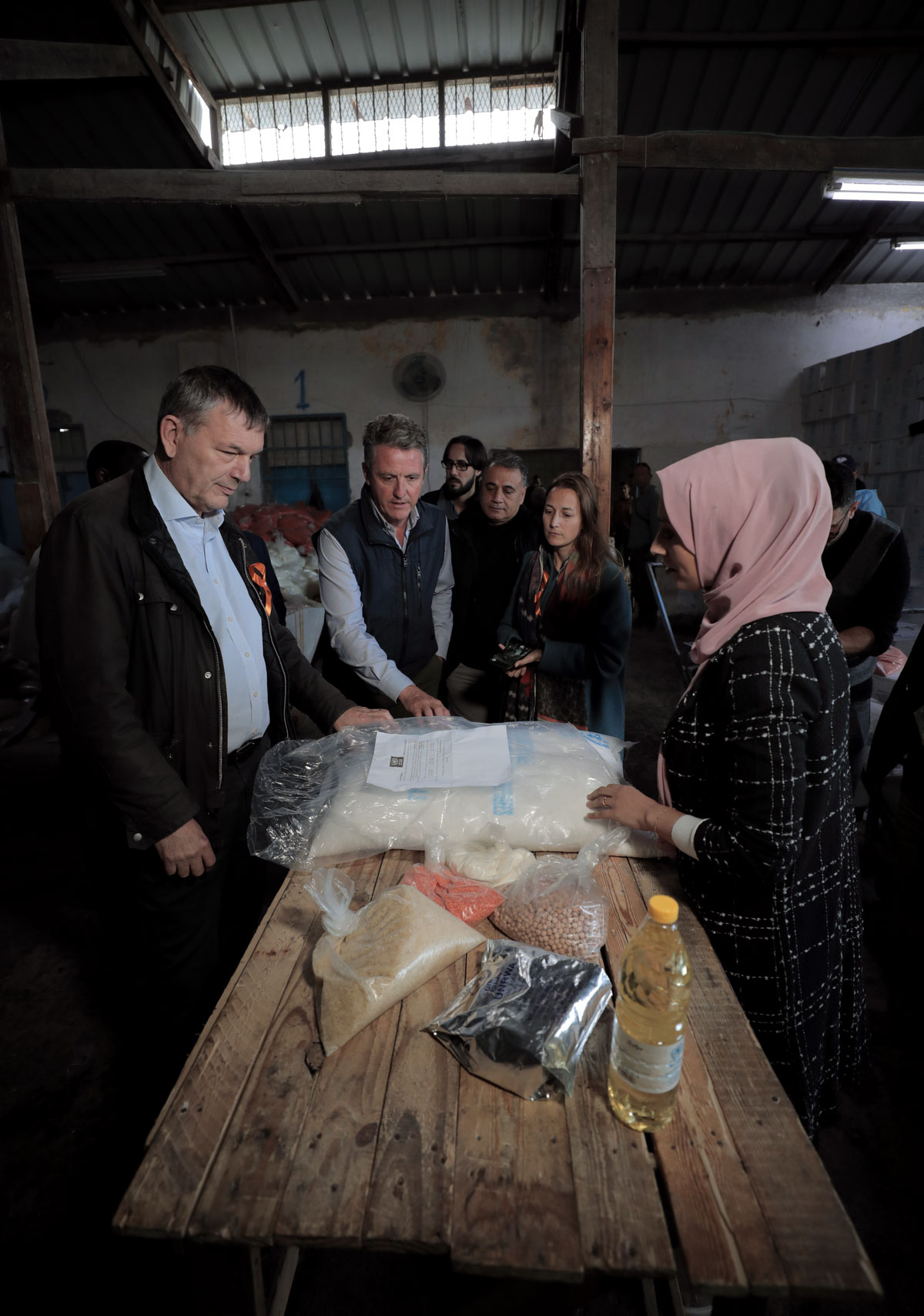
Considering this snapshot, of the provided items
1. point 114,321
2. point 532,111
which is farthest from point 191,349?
point 532,111

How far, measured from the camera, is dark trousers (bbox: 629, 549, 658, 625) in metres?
7.59

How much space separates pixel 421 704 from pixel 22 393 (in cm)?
381

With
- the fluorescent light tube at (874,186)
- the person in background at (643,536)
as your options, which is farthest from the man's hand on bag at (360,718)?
the person in background at (643,536)

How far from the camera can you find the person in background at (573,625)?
2264mm

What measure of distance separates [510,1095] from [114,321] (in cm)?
991

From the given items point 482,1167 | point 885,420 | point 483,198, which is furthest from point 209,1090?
point 885,420

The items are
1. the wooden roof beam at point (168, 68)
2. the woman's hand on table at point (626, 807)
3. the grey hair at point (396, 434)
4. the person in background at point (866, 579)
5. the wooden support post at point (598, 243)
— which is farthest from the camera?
the wooden roof beam at point (168, 68)

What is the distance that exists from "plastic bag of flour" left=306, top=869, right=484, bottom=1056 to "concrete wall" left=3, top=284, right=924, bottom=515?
7497 millimetres

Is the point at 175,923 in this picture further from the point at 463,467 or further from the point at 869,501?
the point at 869,501

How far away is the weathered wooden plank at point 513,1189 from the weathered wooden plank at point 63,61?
6114mm

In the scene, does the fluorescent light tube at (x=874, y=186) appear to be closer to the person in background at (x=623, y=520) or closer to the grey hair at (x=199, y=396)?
the person in background at (x=623, y=520)

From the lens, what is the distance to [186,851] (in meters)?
1.36

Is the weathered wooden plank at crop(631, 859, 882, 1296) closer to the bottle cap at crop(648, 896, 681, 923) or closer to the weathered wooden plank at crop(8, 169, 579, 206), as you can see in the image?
the bottle cap at crop(648, 896, 681, 923)

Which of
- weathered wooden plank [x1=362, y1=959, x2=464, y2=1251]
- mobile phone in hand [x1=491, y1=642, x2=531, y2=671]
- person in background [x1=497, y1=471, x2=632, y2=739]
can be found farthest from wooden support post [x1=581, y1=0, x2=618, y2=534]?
weathered wooden plank [x1=362, y1=959, x2=464, y2=1251]
